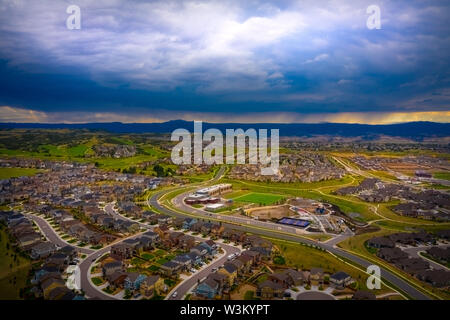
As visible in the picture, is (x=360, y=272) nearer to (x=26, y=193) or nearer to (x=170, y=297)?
(x=170, y=297)

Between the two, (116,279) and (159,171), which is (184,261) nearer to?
(116,279)

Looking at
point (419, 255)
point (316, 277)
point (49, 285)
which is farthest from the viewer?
point (419, 255)

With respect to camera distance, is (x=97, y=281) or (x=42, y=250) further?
(x=42, y=250)

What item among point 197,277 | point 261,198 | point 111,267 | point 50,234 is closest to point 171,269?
point 197,277

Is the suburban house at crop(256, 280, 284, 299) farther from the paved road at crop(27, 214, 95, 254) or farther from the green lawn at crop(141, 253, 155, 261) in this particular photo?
the paved road at crop(27, 214, 95, 254)
